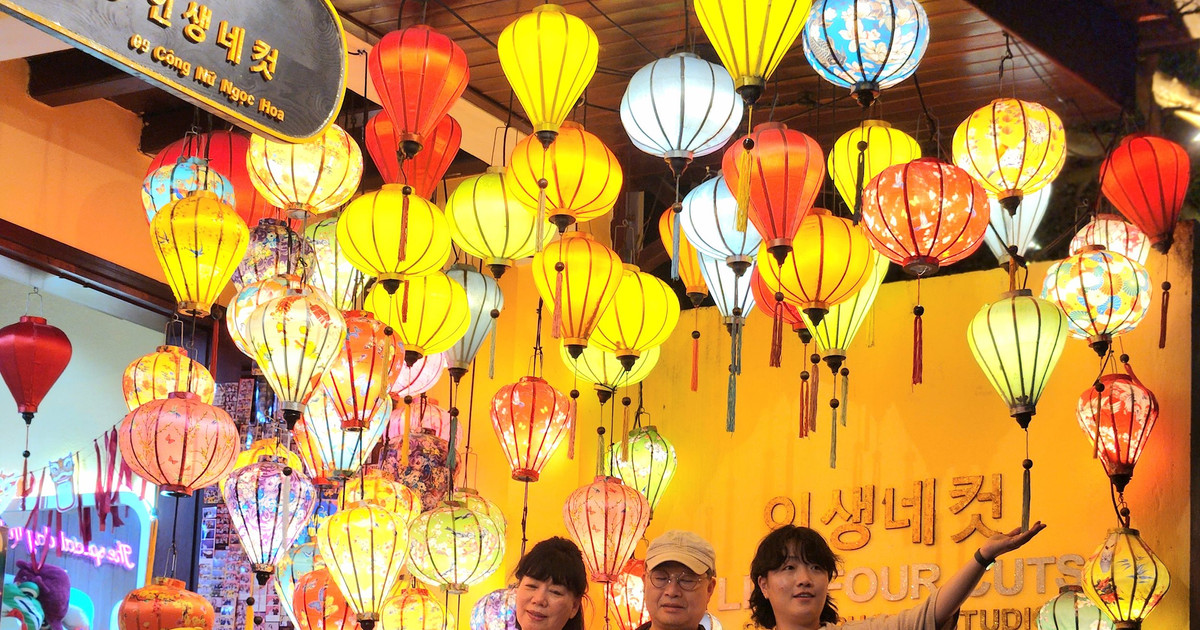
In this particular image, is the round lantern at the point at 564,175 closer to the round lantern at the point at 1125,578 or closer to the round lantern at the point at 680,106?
the round lantern at the point at 680,106

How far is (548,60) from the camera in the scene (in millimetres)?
4766

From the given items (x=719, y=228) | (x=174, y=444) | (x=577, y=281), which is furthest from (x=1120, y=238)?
(x=174, y=444)

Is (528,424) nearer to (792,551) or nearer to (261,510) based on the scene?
→ (261,510)

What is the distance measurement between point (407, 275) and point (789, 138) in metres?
1.33

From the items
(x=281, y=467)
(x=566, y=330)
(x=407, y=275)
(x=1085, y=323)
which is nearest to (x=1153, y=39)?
(x=1085, y=323)

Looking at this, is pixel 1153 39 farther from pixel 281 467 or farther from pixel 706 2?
pixel 281 467

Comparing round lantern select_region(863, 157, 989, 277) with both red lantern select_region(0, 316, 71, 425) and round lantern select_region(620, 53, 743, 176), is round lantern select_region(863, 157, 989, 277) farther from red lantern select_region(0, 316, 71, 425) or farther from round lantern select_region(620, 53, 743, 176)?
red lantern select_region(0, 316, 71, 425)

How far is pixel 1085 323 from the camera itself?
215 inches

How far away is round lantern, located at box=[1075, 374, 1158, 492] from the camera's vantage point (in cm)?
554

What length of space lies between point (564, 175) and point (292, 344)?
3.36 feet

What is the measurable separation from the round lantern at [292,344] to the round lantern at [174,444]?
505 millimetres

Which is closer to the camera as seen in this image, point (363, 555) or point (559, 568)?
point (559, 568)

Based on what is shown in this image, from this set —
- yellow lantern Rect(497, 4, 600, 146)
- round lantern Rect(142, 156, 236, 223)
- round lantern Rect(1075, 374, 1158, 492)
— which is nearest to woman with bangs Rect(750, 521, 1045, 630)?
yellow lantern Rect(497, 4, 600, 146)

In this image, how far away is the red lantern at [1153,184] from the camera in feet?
18.4
